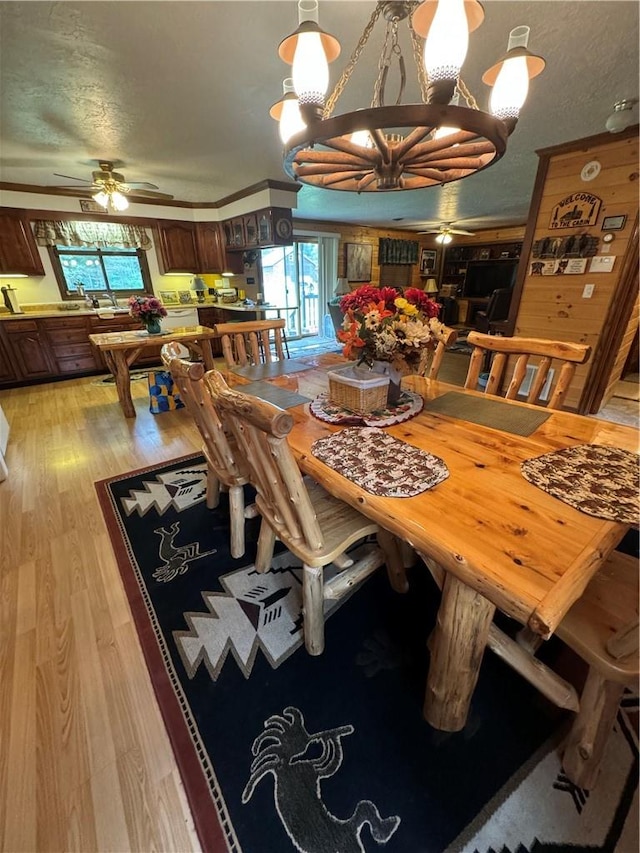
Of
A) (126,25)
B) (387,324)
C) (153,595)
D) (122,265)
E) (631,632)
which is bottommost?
(153,595)

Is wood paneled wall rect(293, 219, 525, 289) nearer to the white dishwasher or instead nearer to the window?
the white dishwasher

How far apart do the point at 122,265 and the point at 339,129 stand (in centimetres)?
593

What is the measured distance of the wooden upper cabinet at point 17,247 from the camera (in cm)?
441

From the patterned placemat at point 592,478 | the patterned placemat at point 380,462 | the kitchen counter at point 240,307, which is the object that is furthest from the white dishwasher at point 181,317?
the patterned placemat at point 592,478

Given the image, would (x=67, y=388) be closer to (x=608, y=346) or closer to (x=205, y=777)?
(x=205, y=777)

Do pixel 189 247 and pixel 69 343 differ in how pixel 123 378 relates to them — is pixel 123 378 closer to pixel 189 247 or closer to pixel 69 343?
pixel 69 343

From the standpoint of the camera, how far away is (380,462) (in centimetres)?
Answer: 109

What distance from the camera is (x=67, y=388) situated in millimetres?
4500

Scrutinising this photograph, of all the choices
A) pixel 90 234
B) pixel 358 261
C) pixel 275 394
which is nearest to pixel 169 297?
pixel 90 234

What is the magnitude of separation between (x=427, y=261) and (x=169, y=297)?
7400mm

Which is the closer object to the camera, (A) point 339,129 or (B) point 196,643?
(A) point 339,129

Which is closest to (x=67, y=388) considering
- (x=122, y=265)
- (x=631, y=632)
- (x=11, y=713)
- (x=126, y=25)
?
(x=122, y=265)

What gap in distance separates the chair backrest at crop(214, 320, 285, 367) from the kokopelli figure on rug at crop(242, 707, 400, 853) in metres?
1.92

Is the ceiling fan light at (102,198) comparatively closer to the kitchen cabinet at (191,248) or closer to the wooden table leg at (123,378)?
the wooden table leg at (123,378)
